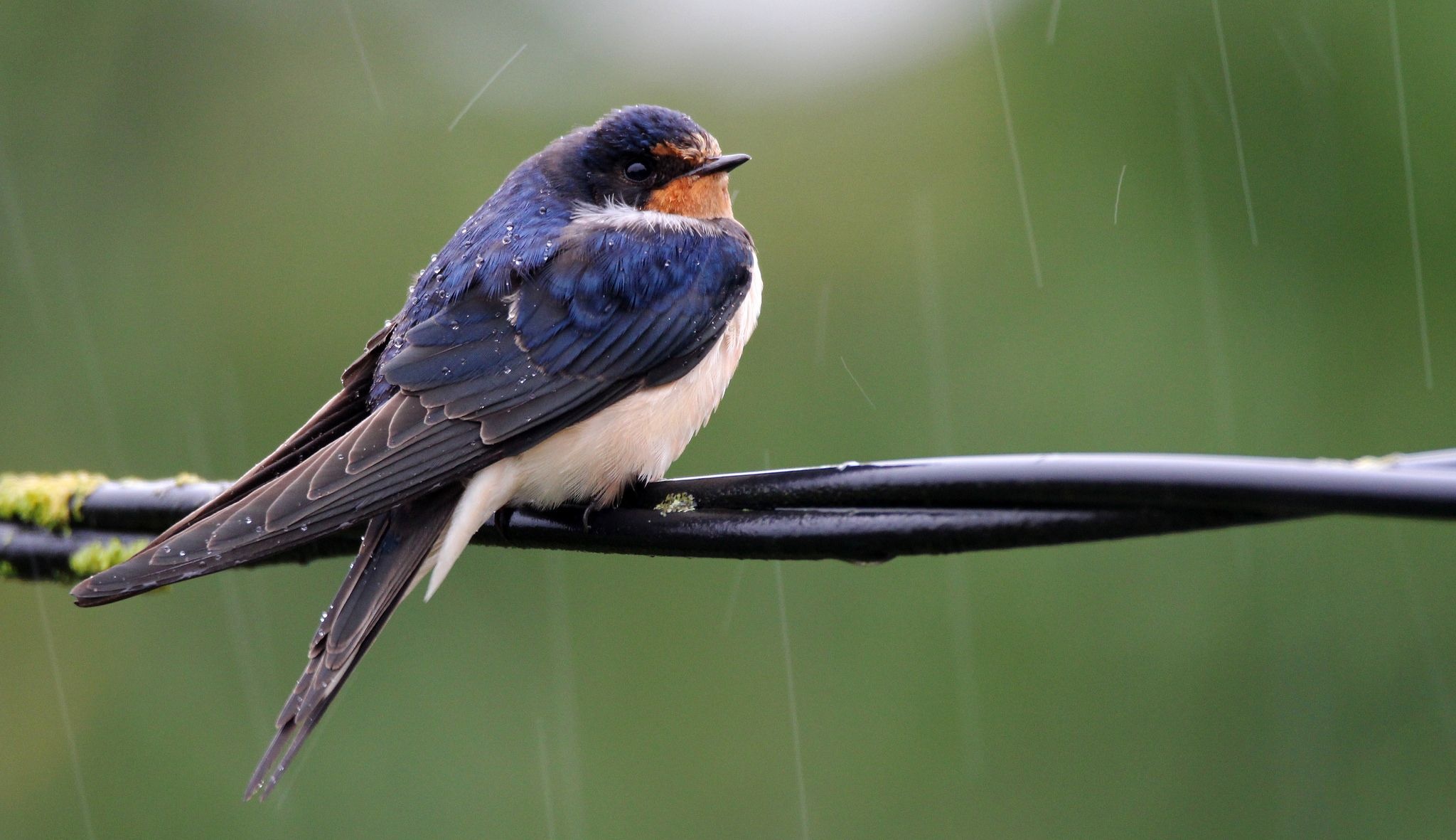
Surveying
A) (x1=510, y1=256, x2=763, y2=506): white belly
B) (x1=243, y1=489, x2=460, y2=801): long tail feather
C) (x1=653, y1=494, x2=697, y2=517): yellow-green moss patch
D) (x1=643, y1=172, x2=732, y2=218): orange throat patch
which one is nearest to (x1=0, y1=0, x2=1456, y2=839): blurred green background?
(x1=643, y1=172, x2=732, y2=218): orange throat patch

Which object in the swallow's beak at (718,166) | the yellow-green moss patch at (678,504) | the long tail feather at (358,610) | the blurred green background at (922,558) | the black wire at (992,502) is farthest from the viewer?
the blurred green background at (922,558)

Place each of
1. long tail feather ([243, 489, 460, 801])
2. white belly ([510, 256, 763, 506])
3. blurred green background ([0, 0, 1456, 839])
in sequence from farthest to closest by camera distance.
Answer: blurred green background ([0, 0, 1456, 839])
white belly ([510, 256, 763, 506])
long tail feather ([243, 489, 460, 801])

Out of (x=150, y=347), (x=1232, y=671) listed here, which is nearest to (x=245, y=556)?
(x=1232, y=671)

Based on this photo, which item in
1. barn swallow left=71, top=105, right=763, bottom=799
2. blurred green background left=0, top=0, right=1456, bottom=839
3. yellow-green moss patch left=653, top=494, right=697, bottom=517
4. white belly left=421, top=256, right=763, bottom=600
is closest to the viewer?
yellow-green moss patch left=653, top=494, right=697, bottom=517

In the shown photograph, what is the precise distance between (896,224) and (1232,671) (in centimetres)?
333

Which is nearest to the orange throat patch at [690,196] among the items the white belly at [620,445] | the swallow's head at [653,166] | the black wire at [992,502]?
the swallow's head at [653,166]

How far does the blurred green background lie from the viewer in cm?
666

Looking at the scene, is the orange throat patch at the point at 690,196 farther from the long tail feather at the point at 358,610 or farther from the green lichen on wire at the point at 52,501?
the green lichen on wire at the point at 52,501

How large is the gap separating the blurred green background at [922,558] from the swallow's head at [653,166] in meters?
3.46

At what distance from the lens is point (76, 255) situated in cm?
874

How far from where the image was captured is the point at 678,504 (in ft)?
6.96

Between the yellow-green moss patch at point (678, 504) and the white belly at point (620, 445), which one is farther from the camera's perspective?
the white belly at point (620, 445)

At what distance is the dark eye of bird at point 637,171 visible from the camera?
11.7 ft

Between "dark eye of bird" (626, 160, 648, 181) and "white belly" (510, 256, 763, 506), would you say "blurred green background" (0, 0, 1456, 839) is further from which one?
"white belly" (510, 256, 763, 506)
